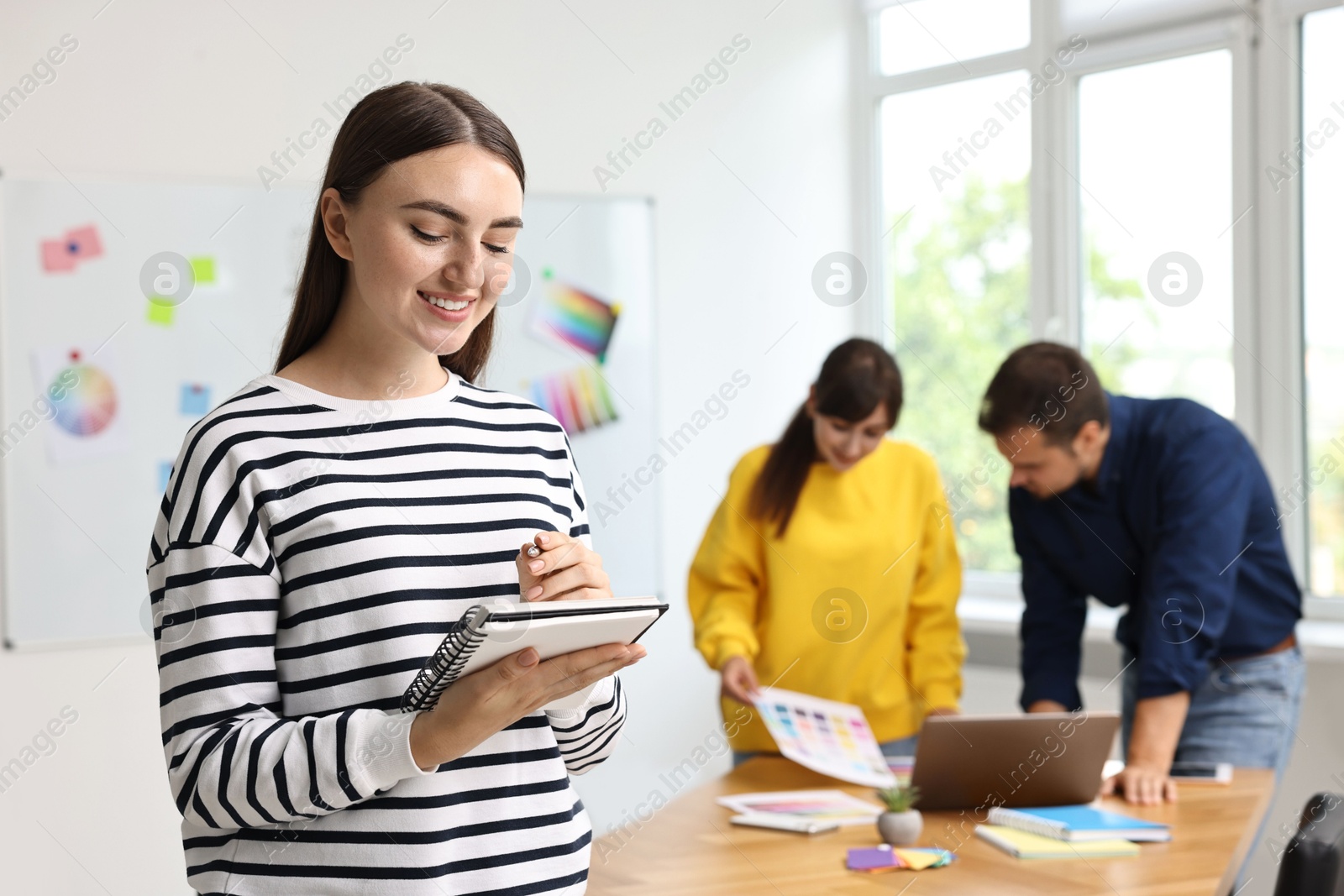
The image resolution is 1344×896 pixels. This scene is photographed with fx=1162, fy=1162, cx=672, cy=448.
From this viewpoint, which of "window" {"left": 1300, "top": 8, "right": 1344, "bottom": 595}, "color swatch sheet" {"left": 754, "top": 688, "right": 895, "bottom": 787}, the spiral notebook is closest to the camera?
the spiral notebook

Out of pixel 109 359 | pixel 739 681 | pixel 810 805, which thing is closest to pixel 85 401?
pixel 109 359

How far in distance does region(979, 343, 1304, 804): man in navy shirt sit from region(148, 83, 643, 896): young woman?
60.4 inches

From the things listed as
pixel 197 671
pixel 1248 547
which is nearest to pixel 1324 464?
pixel 1248 547

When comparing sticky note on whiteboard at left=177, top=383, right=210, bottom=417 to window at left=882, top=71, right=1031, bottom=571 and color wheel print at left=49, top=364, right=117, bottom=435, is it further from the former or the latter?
window at left=882, top=71, right=1031, bottom=571

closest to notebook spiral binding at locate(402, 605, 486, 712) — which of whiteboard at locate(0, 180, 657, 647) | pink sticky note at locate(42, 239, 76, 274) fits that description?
whiteboard at locate(0, 180, 657, 647)

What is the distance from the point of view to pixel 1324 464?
361 centimetres

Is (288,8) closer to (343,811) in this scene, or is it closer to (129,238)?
(129,238)

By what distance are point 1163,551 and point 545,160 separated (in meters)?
2.32

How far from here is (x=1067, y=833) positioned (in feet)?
6.36

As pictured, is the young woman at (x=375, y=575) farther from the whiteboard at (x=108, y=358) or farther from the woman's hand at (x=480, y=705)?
the whiteboard at (x=108, y=358)

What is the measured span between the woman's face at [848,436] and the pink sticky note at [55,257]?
198cm

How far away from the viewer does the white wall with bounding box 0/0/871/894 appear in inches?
118

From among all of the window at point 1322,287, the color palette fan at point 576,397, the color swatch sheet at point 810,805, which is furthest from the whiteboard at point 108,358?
the window at point 1322,287

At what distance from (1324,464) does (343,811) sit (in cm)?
351
